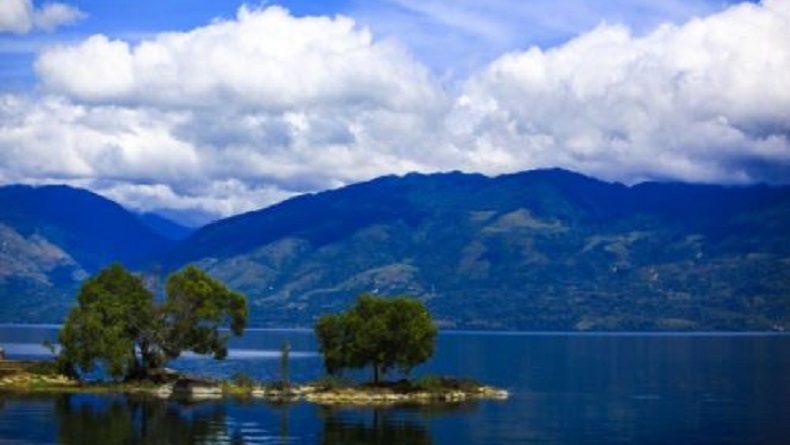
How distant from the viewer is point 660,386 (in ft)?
623

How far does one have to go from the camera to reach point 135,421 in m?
119

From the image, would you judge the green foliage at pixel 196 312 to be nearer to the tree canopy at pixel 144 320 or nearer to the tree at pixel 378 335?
the tree canopy at pixel 144 320

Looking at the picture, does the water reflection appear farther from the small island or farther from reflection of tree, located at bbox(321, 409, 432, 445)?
the small island

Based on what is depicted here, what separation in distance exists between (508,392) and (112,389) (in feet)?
192

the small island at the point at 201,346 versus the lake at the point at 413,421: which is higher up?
the small island at the point at 201,346

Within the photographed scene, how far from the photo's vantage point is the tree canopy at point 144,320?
159500 millimetres

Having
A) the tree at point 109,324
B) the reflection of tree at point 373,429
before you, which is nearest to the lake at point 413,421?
the reflection of tree at point 373,429

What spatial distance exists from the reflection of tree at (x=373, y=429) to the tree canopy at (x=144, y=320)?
38991mm

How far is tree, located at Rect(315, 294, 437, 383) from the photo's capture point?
157 meters

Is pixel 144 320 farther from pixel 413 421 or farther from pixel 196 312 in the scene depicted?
pixel 413 421

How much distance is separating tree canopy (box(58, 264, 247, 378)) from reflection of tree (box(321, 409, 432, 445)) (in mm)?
38991

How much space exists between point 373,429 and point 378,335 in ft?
133

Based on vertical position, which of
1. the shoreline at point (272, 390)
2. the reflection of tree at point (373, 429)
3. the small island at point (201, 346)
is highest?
the small island at point (201, 346)

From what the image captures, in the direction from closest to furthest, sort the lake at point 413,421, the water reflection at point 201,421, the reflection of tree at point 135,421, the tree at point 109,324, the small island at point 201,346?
the reflection of tree at point 135,421 < the water reflection at point 201,421 < the lake at point 413,421 < the small island at point 201,346 < the tree at point 109,324
